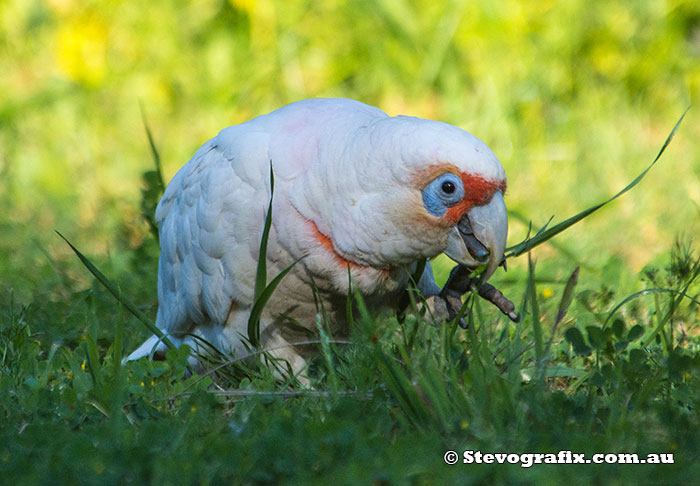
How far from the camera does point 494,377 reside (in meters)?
1.97

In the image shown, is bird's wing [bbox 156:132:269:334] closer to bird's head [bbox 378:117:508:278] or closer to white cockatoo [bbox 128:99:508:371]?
white cockatoo [bbox 128:99:508:371]

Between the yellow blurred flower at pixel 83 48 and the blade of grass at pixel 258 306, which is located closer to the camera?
the blade of grass at pixel 258 306

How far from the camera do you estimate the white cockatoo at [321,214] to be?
92.4 inches

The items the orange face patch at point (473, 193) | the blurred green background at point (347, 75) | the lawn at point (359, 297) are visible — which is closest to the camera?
the lawn at point (359, 297)

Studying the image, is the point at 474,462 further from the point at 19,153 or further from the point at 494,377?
the point at 19,153

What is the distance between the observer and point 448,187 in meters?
2.33

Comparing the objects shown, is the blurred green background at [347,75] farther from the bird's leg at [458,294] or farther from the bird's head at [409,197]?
the bird's head at [409,197]

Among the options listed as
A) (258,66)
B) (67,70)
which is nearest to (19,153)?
(67,70)

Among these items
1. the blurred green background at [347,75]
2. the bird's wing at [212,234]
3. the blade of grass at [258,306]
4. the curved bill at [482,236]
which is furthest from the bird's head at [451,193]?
the blurred green background at [347,75]

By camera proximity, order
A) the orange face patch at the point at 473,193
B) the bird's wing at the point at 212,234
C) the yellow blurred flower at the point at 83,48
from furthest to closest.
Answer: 1. the yellow blurred flower at the point at 83,48
2. the bird's wing at the point at 212,234
3. the orange face patch at the point at 473,193

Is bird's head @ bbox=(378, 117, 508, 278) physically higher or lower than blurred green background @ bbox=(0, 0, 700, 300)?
lower

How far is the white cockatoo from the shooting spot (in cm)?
235

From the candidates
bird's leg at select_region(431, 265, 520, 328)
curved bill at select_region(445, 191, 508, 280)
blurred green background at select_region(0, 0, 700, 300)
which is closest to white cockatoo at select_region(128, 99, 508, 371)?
curved bill at select_region(445, 191, 508, 280)

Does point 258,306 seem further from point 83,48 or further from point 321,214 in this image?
point 83,48
